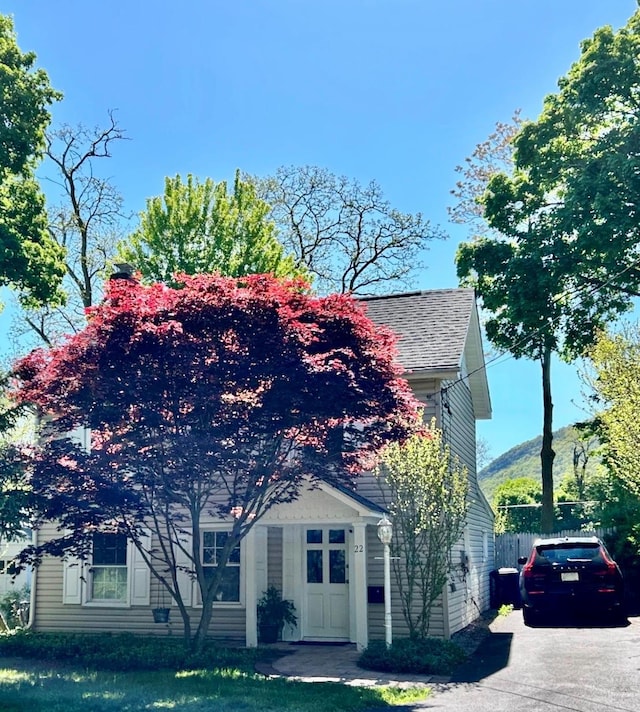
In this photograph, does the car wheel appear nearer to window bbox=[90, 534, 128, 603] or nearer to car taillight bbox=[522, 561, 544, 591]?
car taillight bbox=[522, 561, 544, 591]

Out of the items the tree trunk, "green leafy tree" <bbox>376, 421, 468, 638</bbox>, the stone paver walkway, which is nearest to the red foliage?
"green leafy tree" <bbox>376, 421, 468, 638</bbox>

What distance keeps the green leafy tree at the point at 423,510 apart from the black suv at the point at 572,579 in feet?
6.75

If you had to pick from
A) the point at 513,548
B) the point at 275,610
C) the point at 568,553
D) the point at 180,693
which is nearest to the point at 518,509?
the point at 513,548

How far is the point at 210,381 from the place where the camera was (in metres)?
10.1

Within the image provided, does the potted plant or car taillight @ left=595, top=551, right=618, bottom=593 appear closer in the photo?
car taillight @ left=595, top=551, right=618, bottom=593

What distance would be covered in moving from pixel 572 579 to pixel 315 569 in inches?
177

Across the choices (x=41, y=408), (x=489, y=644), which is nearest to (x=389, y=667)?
(x=489, y=644)

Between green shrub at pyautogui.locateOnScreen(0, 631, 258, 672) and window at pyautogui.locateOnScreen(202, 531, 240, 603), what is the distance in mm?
1174

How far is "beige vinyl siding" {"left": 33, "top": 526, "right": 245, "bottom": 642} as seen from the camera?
1409 centimetres

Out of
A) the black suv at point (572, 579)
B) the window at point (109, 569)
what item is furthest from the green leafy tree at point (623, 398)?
the window at point (109, 569)

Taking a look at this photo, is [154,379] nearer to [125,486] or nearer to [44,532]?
[125,486]

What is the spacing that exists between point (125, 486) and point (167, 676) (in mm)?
2601

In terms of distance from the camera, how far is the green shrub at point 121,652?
10930mm

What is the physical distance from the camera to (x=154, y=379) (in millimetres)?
10039
